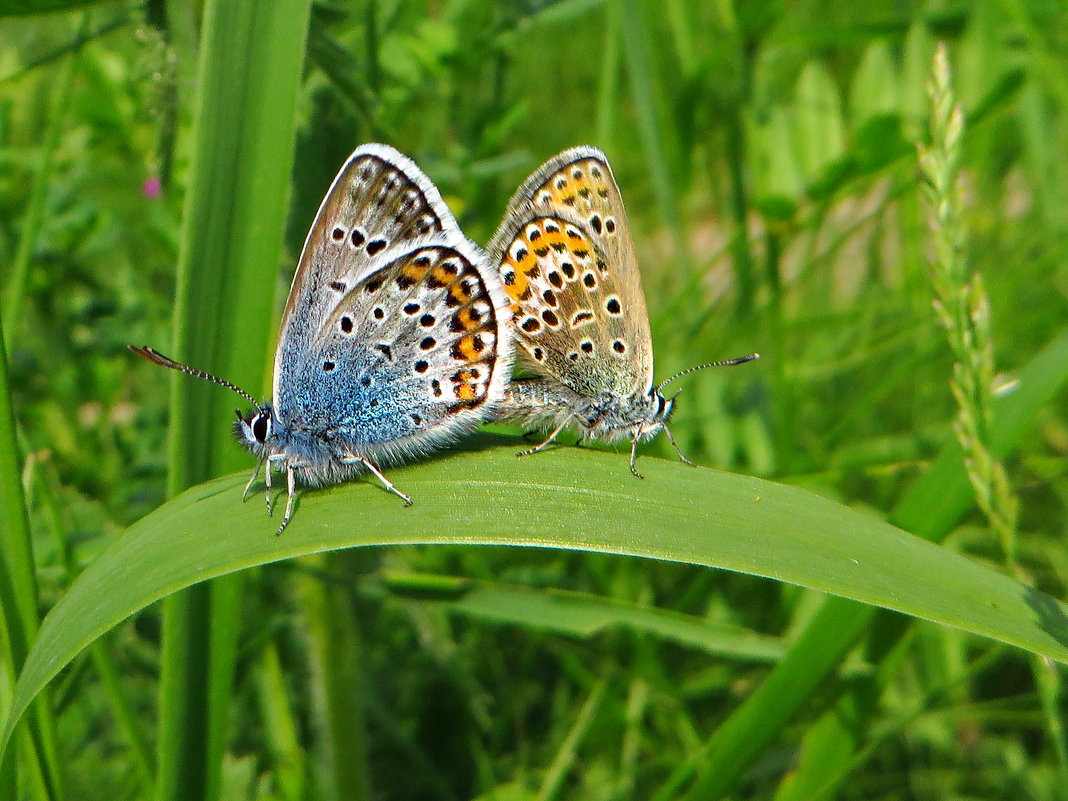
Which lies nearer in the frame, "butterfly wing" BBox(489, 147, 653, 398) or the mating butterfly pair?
the mating butterfly pair

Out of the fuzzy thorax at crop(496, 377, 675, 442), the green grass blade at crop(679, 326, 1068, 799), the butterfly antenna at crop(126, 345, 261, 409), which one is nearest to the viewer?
the butterfly antenna at crop(126, 345, 261, 409)

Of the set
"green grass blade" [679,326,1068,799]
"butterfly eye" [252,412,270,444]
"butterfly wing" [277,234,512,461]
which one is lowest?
"green grass blade" [679,326,1068,799]

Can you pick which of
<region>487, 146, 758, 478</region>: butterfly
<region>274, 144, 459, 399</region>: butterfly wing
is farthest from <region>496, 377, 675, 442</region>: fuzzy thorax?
<region>274, 144, 459, 399</region>: butterfly wing

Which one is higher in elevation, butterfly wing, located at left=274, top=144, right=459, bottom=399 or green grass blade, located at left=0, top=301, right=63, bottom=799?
butterfly wing, located at left=274, top=144, right=459, bottom=399

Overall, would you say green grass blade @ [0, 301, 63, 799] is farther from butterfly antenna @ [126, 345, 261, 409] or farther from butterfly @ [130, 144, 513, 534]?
butterfly @ [130, 144, 513, 534]

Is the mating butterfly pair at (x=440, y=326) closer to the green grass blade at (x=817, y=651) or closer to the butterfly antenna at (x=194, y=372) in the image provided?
the butterfly antenna at (x=194, y=372)

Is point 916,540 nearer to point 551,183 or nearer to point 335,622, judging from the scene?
point 551,183

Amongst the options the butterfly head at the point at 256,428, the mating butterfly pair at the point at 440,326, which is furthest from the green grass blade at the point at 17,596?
the butterfly head at the point at 256,428

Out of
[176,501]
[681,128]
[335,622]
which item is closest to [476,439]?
[335,622]
